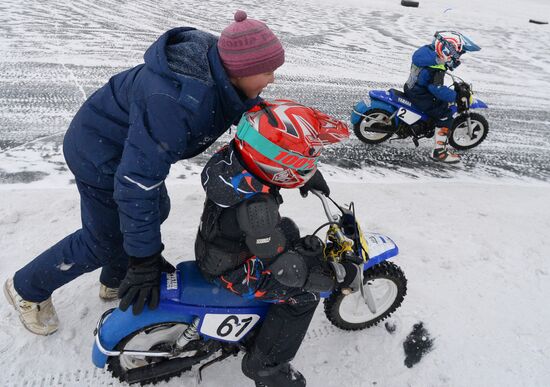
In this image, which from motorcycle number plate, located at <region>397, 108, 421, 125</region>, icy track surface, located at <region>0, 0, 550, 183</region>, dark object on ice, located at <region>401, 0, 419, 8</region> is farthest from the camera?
dark object on ice, located at <region>401, 0, 419, 8</region>

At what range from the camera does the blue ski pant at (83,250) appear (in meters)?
2.43

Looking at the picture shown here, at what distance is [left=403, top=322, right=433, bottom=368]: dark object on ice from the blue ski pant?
1.96 m

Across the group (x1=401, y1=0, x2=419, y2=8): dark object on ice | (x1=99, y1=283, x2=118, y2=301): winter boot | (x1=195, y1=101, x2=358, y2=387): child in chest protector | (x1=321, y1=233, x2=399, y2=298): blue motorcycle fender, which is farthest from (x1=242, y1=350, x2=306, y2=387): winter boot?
(x1=401, y1=0, x2=419, y2=8): dark object on ice

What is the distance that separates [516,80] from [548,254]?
21.8 feet

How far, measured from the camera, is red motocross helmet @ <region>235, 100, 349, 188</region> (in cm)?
199

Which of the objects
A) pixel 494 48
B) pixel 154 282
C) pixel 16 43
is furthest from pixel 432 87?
pixel 494 48

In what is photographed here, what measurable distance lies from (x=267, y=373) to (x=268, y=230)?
1023mm

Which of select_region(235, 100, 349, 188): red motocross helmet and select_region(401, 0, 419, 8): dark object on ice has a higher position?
select_region(235, 100, 349, 188): red motocross helmet

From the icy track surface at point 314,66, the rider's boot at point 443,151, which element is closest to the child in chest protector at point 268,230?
the icy track surface at point 314,66

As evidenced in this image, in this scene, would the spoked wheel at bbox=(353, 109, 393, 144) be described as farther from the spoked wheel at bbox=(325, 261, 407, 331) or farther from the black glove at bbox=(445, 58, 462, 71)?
the spoked wheel at bbox=(325, 261, 407, 331)

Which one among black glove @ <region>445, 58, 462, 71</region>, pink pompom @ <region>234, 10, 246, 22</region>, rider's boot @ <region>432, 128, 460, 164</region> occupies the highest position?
pink pompom @ <region>234, 10, 246, 22</region>

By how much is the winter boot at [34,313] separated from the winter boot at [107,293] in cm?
35

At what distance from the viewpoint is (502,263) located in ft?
12.5

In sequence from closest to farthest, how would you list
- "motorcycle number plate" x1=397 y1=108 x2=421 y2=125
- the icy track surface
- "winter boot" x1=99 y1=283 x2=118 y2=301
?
1. "winter boot" x1=99 y1=283 x2=118 y2=301
2. the icy track surface
3. "motorcycle number plate" x1=397 y1=108 x2=421 y2=125
